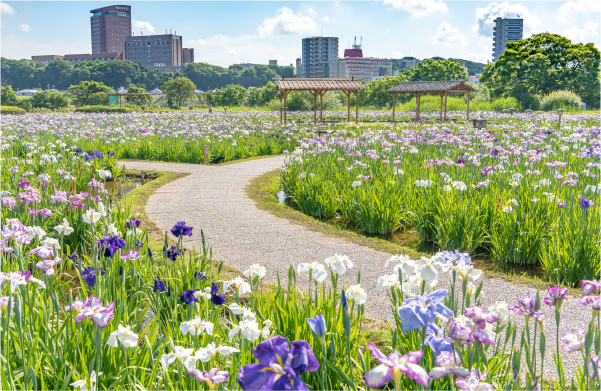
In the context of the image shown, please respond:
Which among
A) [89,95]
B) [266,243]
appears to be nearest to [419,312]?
[266,243]

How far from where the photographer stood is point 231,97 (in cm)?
5844

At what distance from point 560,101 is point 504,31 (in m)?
162

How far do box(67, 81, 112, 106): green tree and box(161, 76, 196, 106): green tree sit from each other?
22.9 ft

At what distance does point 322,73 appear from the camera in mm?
174750

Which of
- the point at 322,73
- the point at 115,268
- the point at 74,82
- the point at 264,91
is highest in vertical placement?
the point at 322,73

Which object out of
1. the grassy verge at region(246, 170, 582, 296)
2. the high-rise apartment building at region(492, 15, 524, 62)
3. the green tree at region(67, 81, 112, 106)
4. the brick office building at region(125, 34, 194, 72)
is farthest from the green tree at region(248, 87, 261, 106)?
the high-rise apartment building at region(492, 15, 524, 62)

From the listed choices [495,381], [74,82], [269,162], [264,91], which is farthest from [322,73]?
[495,381]

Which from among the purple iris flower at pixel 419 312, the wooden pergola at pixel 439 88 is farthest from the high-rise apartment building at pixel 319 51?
the purple iris flower at pixel 419 312

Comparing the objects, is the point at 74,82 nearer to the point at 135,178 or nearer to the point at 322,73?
the point at 322,73

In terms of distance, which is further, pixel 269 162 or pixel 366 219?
pixel 269 162

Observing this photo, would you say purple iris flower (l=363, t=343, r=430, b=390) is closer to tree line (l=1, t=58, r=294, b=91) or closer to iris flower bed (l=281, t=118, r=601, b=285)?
iris flower bed (l=281, t=118, r=601, b=285)

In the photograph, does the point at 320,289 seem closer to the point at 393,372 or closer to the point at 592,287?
the point at 592,287

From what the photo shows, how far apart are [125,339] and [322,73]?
17955 cm

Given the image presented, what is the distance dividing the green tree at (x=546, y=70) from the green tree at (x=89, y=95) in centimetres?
4084
